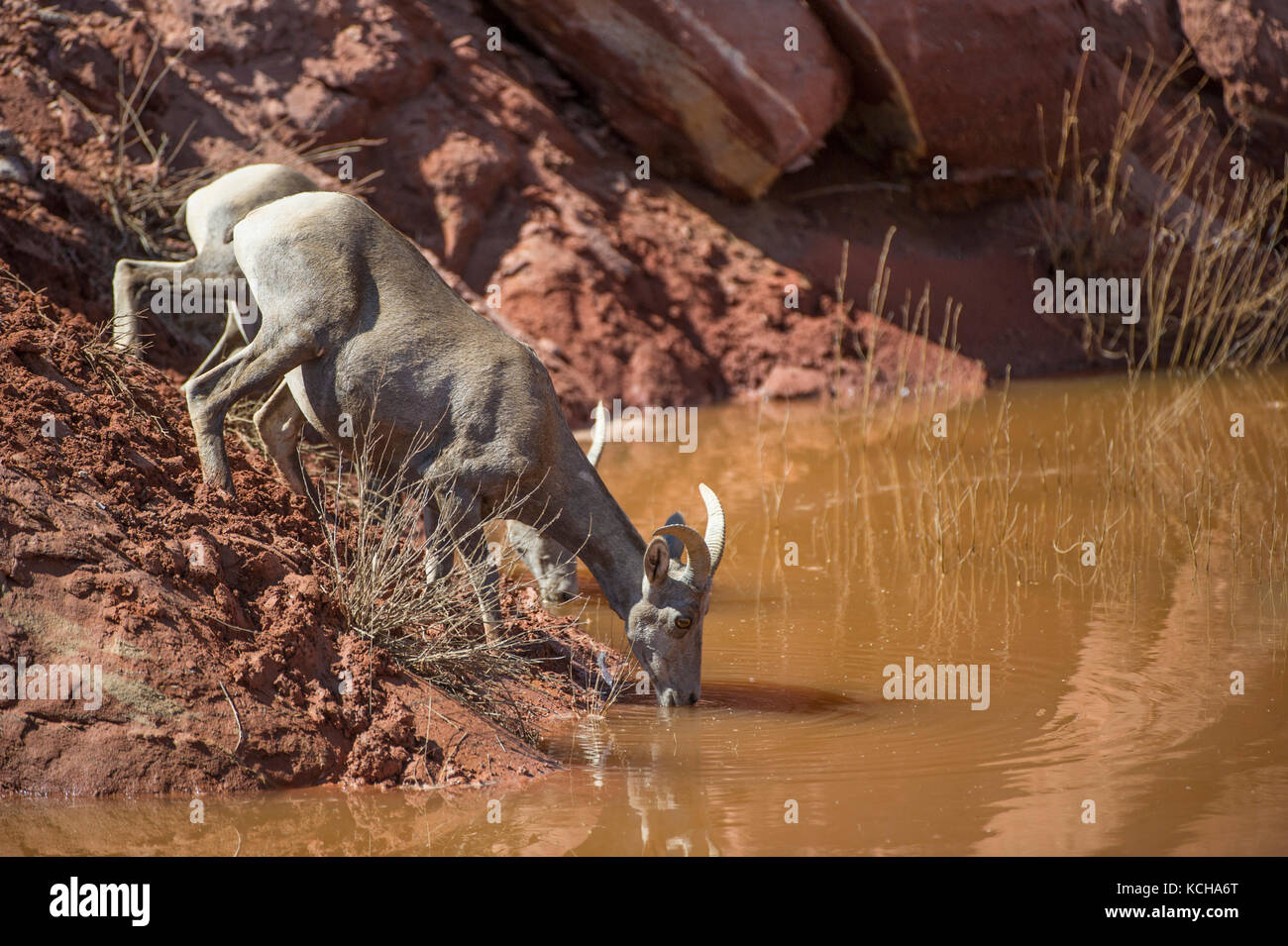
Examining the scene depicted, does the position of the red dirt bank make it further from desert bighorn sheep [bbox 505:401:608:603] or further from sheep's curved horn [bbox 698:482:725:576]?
desert bighorn sheep [bbox 505:401:608:603]

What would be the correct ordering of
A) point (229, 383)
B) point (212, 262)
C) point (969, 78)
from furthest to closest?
point (969, 78) → point (212, 262) → point (229, 383)

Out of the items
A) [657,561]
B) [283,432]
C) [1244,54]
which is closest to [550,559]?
[657,561]

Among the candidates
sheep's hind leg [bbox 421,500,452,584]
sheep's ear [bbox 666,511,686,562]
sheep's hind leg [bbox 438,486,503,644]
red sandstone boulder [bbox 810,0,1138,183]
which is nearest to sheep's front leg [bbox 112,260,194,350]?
sheep's hind leg [bbox 421,500,452,584]

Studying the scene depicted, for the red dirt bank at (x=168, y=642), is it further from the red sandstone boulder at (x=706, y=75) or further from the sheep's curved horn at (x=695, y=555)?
the red sandstone boulder at (x=706, y=75)

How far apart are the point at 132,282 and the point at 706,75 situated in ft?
29.2

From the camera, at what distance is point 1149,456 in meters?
10.1

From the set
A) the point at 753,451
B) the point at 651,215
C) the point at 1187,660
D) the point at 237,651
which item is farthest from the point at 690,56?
the point at 237,651

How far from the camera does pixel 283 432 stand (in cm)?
732

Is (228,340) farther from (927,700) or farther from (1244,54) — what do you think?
(1244,54)

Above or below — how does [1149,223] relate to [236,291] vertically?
above

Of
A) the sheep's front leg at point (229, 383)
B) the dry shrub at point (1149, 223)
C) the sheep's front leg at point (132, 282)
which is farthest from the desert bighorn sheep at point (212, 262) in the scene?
the dry shrub at point (1149, 223)

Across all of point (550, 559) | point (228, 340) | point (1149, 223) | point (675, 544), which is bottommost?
point (550, 559)

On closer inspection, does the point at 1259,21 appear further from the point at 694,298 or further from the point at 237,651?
the point at 237,651

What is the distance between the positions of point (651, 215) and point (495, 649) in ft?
33.8
